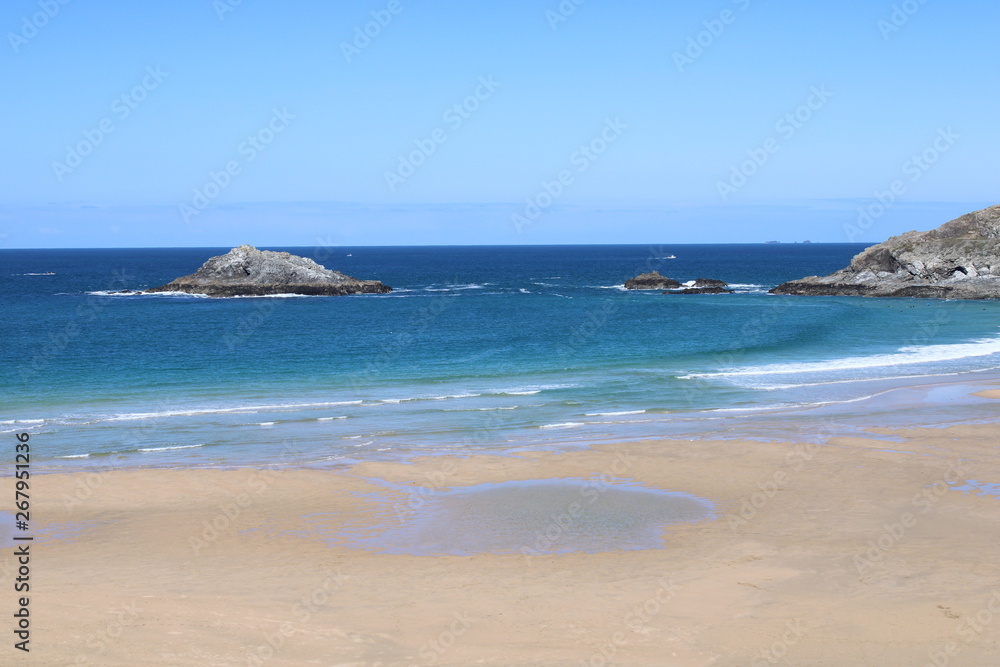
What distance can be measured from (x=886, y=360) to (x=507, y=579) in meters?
31.6

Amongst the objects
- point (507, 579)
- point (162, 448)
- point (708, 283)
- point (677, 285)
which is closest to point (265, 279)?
point (677, 285)

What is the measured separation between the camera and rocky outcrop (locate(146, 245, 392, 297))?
8188cm

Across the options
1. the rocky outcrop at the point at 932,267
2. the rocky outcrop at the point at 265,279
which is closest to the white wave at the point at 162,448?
the rocky outcrop at the point at 265,279

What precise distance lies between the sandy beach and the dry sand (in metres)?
0.04

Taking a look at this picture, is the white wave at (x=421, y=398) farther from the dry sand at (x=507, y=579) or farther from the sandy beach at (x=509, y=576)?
the dry sand at (x=507, y=579)

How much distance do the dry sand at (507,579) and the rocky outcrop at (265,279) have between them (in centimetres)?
6392

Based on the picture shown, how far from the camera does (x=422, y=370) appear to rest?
36219mm

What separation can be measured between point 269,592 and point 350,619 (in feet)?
5.63

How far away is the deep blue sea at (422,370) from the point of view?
24156mm

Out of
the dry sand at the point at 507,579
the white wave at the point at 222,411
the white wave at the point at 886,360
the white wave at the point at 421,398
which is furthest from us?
the white wave at the point at 886,360

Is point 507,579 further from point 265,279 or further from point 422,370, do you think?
point 265,279

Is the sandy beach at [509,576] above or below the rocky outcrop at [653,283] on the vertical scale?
below

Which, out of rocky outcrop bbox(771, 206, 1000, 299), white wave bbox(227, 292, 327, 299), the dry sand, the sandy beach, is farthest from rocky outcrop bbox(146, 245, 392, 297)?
the dry sand

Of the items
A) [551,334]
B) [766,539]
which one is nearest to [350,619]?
[766,539]
